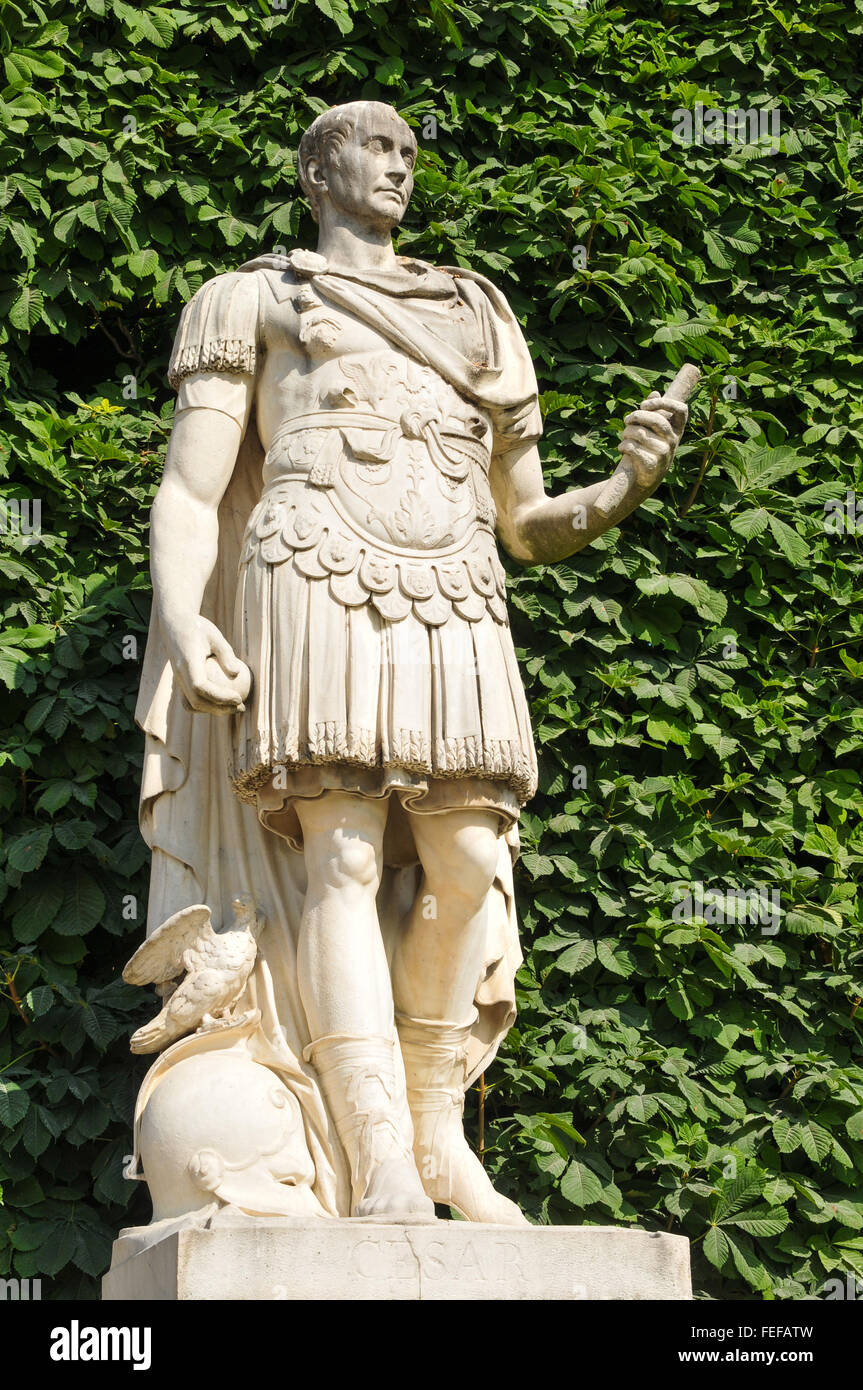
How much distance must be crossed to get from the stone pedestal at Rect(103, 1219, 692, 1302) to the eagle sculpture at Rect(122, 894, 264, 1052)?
58 centimetres

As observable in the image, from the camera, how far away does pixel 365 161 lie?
16.7 feet

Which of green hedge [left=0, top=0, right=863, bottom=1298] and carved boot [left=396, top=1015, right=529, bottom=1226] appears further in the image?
green hedge [left=0, top=0, right=863, bottom=1298]

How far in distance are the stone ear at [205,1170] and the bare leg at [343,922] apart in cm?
35

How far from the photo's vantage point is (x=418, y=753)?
180 inches

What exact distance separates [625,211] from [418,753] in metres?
2.73

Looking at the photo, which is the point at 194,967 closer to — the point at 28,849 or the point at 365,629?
the point at 365,629

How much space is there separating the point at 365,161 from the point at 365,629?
1.21m

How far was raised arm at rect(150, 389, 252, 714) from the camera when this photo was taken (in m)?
4.63

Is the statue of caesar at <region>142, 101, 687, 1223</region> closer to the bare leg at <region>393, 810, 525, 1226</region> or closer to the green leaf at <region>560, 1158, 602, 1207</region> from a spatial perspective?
the bare leg at <region>393, 810, 525, 1226</region>

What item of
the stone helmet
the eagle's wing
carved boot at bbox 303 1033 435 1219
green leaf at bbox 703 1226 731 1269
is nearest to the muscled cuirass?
the eagle's wing

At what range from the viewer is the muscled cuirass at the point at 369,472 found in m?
4.68

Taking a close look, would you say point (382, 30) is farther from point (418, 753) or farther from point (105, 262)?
point (418, 753)

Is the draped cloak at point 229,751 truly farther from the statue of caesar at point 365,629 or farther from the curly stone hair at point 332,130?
the curly stone hair at point 332,130

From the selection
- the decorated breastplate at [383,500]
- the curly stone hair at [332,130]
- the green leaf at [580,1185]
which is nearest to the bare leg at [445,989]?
the decorated breastplate at [383,500]
